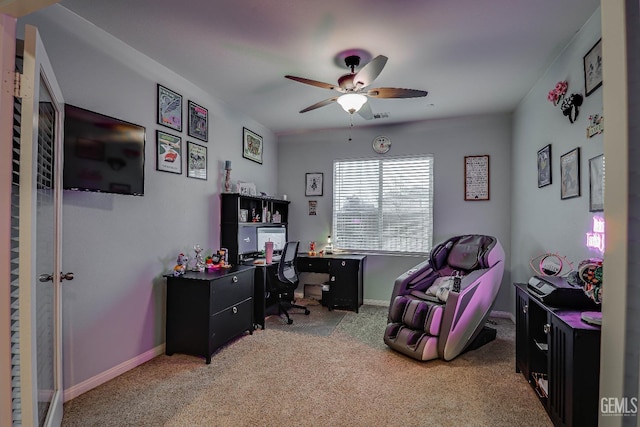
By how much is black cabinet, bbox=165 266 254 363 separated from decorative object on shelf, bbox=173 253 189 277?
0.05 m

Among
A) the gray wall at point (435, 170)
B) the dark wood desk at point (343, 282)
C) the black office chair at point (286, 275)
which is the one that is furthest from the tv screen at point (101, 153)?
the gray wall at point (435, 170)

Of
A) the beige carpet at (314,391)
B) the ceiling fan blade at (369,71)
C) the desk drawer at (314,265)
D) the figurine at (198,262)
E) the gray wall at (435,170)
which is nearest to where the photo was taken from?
the beige carpet at (314,391)

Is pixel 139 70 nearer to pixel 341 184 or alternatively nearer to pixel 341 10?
pixel 341 10

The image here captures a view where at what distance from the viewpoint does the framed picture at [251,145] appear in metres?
4.47

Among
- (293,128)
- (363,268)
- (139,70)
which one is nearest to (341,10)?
(139,70)

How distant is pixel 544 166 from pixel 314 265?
10.0 ft

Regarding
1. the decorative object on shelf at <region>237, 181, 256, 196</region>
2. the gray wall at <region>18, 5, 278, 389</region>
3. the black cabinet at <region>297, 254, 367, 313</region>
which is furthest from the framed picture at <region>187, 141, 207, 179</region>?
the black cabinet at <region>297, 254, 367, 313</region>

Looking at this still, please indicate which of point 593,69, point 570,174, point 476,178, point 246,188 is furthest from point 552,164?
point 246,188

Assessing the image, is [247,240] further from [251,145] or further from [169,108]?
[169,108]

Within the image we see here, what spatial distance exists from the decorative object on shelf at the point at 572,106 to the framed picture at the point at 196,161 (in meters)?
3.48

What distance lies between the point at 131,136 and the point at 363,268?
3530 mm

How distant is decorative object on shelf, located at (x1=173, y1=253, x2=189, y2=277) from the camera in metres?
3.04

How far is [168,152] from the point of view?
3168mm

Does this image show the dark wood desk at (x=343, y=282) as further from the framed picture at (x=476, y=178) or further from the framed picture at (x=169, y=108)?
the framed picture at (x=169, y=108)
